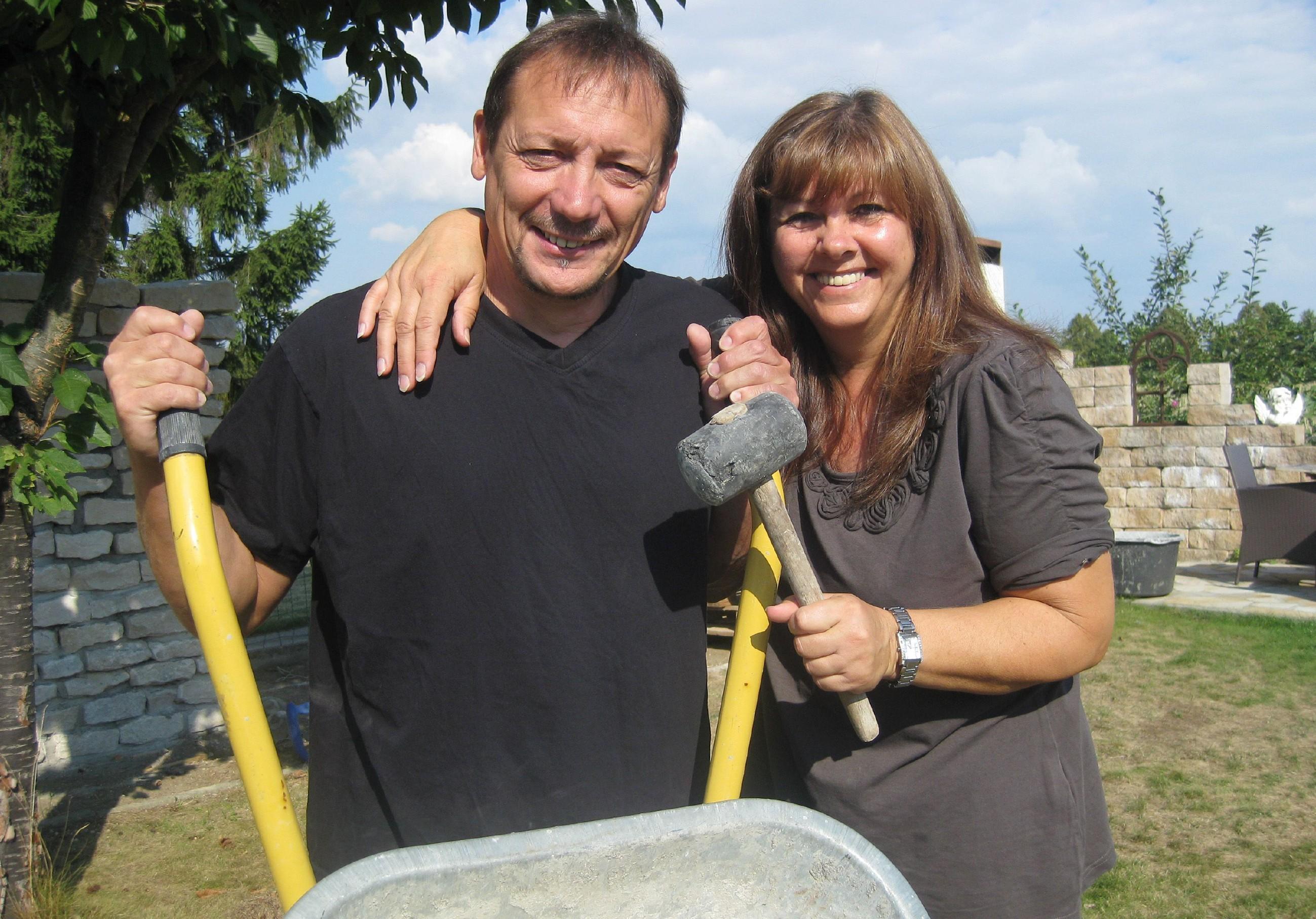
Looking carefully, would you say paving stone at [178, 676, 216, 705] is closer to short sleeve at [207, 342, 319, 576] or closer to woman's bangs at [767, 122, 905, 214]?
short sleeve at [207, 342, 319, 576]

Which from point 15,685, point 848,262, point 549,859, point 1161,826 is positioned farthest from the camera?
point 1161,826

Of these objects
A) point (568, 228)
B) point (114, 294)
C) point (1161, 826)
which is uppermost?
point (114, 294)

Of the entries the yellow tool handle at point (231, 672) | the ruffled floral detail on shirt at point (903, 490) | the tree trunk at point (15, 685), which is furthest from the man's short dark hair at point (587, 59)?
the tree trunk at point (15, 685)

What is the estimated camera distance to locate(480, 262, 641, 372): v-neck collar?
5.93 ft

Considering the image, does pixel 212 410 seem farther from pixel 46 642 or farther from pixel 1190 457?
pixel 1190 457

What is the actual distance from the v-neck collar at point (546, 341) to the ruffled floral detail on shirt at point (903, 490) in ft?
1.71

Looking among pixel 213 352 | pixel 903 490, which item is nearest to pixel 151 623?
pixel 213 352

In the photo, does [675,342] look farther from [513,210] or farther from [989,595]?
[989,595]

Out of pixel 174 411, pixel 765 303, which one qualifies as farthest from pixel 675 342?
pixel 174 411

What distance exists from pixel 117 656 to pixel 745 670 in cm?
491

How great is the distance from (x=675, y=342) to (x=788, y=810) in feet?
3.07

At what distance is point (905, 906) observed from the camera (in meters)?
1.24

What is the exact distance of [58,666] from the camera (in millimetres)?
5359

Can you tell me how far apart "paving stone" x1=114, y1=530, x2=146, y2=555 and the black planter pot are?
760cm
